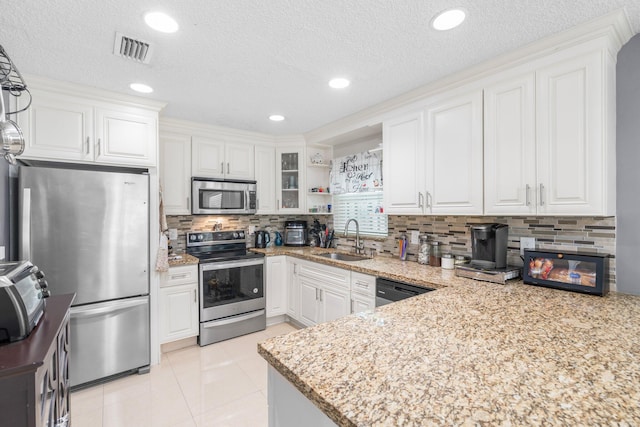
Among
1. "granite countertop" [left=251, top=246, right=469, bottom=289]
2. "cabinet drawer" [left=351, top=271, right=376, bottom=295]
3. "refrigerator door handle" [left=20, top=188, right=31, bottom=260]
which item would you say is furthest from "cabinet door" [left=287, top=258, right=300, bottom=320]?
"refrigerator door handle" [left=20, top=188, right=31, bottom=260]

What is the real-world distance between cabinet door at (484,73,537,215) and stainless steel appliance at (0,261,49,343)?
2483 millimetres

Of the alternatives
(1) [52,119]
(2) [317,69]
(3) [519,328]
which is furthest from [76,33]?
(3) [519,328]

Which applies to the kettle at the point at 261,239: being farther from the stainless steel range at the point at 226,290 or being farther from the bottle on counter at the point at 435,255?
the bottle on counter at the point at 435,255

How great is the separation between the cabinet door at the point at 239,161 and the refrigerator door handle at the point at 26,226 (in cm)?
172

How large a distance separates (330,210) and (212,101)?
1945 millimetres

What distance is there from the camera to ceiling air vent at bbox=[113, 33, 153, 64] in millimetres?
1714

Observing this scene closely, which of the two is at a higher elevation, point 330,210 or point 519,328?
point 330,210

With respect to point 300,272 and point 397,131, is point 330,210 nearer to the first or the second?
point 300,272

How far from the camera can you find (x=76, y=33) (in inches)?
64.9

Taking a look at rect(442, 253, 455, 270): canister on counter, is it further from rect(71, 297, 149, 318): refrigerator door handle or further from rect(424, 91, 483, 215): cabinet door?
rect(71, 297, 149, 318): refrigerator door handle

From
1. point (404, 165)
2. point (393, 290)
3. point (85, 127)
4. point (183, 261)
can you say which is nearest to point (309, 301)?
point (393, 290)

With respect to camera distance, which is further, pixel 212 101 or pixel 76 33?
pixel 212 101

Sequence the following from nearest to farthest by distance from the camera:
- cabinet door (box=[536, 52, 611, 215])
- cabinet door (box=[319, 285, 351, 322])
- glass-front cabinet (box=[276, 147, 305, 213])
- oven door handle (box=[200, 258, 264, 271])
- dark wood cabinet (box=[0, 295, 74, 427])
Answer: dark wood cabinet (box=[0, 295, 74, 427])
cabinet door (box=[536, 52, 611, 215])
cabinet door (box=[319, 285, 351, 322])
oven door handle (box=[200, 258, 264, 271])
glass-front cabinet (box=[276, 147, 305, 213])

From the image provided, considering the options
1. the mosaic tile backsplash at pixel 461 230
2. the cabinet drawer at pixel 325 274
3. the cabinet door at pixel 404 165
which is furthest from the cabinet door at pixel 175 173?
the cabinet door at pixel 404 165
